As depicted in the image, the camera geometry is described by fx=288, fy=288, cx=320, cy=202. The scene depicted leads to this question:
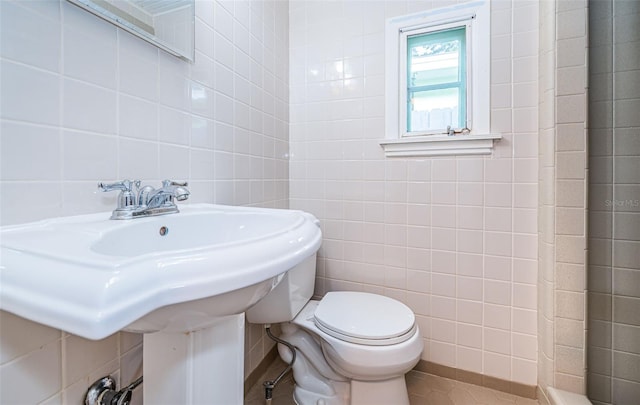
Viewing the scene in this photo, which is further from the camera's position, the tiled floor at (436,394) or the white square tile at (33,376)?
the tiled floor at (436,394)

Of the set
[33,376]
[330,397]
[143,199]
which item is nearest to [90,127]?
[143,199]

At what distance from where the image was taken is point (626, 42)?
107 centimetres

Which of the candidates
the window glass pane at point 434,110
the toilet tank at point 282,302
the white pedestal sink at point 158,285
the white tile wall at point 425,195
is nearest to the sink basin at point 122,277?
the white pedestal sink at point 158,285

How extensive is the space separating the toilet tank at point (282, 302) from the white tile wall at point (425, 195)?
1.56 ft

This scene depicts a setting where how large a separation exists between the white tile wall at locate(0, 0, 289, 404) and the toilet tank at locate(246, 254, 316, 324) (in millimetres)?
391

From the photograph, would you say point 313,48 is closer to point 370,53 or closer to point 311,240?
point 370,53

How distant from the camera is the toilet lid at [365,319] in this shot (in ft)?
3.34

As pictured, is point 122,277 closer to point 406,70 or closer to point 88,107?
point 88,107

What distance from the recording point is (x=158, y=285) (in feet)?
1.07

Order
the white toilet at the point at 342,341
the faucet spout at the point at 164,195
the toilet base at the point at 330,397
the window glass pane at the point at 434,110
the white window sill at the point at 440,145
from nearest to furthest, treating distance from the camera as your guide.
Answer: the faucet spout at the point at 164,195 < the white toilet at the point at 342,341 < the toilet base at the point at 330,397 < the white window sill at the point at 440,145 < the window glass pane at the point at 434,110

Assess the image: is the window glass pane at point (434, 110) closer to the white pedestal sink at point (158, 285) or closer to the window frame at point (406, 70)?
the window frame at point (406, 70)

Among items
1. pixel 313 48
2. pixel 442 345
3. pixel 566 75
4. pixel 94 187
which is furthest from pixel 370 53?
pixel 442 345

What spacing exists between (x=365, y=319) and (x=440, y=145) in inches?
33.5

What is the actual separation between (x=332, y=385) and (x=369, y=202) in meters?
0.85
